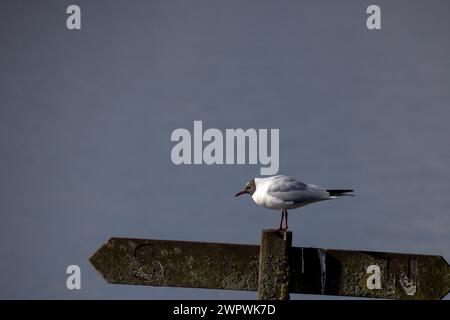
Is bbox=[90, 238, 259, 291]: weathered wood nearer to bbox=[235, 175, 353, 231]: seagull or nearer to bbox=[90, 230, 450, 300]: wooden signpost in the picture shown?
bbox=[90, 230, 450, 300]: wooden signpost

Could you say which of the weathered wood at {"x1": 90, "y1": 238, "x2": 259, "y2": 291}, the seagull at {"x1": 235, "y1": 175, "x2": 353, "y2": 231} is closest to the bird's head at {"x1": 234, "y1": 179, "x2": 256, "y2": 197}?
the seagull at {"x1": 235, "y1": 175, "x2": 353, "y2": 231}

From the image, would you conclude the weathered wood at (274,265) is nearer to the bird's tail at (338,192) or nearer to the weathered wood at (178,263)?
the weathered wood at (178,263)

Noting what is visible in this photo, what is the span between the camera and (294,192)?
31.3 feet

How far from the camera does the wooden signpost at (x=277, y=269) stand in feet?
23.8

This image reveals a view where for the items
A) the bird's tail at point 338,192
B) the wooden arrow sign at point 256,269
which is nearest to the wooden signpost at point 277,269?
the wooden arrow sign at point 256,269

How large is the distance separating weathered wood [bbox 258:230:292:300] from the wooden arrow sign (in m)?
0.11

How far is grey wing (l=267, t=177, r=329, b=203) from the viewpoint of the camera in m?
9.51

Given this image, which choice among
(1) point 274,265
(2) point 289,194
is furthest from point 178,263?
(2) point 289,194

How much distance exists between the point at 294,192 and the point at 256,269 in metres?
2.21

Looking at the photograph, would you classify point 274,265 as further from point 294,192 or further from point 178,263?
point 294,192

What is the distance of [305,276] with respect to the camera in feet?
24.2
